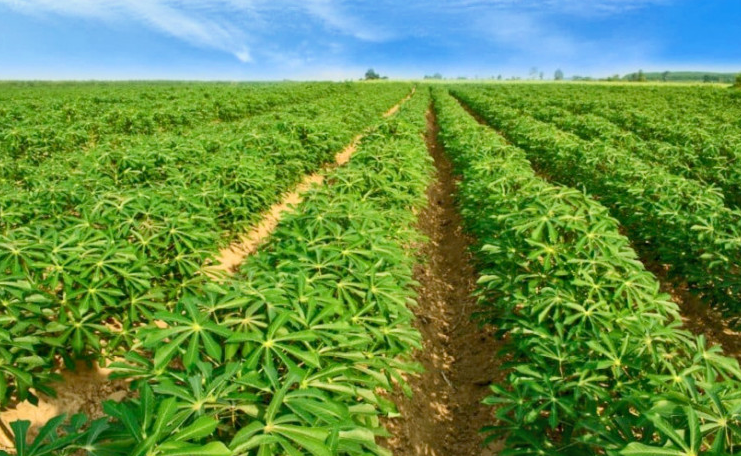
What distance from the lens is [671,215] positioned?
5273mm

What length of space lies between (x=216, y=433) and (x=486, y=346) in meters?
3.59

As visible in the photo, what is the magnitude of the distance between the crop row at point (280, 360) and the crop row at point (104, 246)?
45cm

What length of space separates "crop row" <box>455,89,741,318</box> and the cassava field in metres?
0.04

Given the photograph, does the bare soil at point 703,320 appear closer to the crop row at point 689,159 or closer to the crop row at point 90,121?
the crop row at point 689,159

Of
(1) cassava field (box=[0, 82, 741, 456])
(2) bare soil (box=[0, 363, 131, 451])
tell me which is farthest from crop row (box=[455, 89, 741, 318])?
(2) bare soil (box=[0, 363, 131, 451])

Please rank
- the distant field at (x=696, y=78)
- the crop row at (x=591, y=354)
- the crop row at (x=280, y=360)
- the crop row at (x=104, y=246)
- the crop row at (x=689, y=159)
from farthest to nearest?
1. the distant field at (x=696, y=78)
2. the crop row at (x=689, y=159)
3. the crop row at (x=104, y=246)
4. the crop row at (x=591, y=354)
5. the crop row at (x=280, y=360)

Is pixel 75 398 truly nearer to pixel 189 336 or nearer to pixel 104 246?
pixel 104 246

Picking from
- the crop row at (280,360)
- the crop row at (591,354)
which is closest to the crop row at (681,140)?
the crop row at (591,354)

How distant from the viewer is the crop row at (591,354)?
1711mm

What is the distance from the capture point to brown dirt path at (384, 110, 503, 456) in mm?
3469

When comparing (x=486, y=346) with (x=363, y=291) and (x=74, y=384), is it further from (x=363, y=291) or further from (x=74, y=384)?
(x=74, y=384)

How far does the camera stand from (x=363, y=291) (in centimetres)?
275

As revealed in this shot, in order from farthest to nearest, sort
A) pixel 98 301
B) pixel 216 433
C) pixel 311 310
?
1. pixel 98 301
2. pixel 311 310
3. pixel 216 433

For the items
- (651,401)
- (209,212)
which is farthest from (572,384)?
(209,212)
